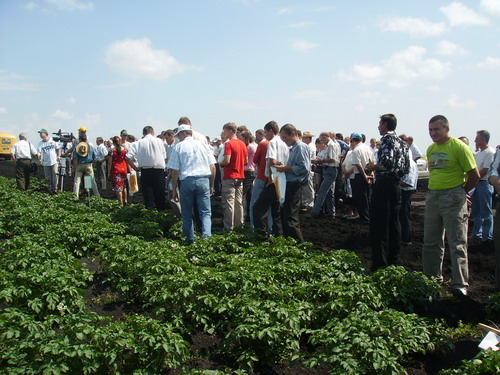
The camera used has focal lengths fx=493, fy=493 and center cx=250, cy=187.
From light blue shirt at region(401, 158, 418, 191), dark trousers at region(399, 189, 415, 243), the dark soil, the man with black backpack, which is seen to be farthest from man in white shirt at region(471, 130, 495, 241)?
the man with black backpack

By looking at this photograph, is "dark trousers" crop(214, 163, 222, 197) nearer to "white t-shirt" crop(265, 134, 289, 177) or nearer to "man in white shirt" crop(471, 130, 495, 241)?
"white t-shirt" crop(265, 134, 289, 177)

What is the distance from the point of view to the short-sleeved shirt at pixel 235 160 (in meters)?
8.82

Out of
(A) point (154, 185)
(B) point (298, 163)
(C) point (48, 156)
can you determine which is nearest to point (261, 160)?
(B) point (298, 163)

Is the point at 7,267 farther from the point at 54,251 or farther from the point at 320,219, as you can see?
the point at 320,219

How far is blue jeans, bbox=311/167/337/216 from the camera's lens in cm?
1169

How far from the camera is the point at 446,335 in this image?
172 inches

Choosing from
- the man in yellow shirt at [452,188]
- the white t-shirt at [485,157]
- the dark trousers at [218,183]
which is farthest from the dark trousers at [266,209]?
the dark trousers at [218,183]

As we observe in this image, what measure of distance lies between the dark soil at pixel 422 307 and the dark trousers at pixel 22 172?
7326 millimetres

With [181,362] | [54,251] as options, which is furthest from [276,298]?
[54,251]

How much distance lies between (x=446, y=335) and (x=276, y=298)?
1538 millimetres

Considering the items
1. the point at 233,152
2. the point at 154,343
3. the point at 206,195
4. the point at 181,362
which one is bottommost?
the point at 181,362

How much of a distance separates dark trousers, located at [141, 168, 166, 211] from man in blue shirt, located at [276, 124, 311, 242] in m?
3.76

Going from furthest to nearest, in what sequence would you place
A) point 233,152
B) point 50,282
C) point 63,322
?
1. point 233,152
2. point 50,282
3. point 63,322

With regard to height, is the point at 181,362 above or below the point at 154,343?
below
